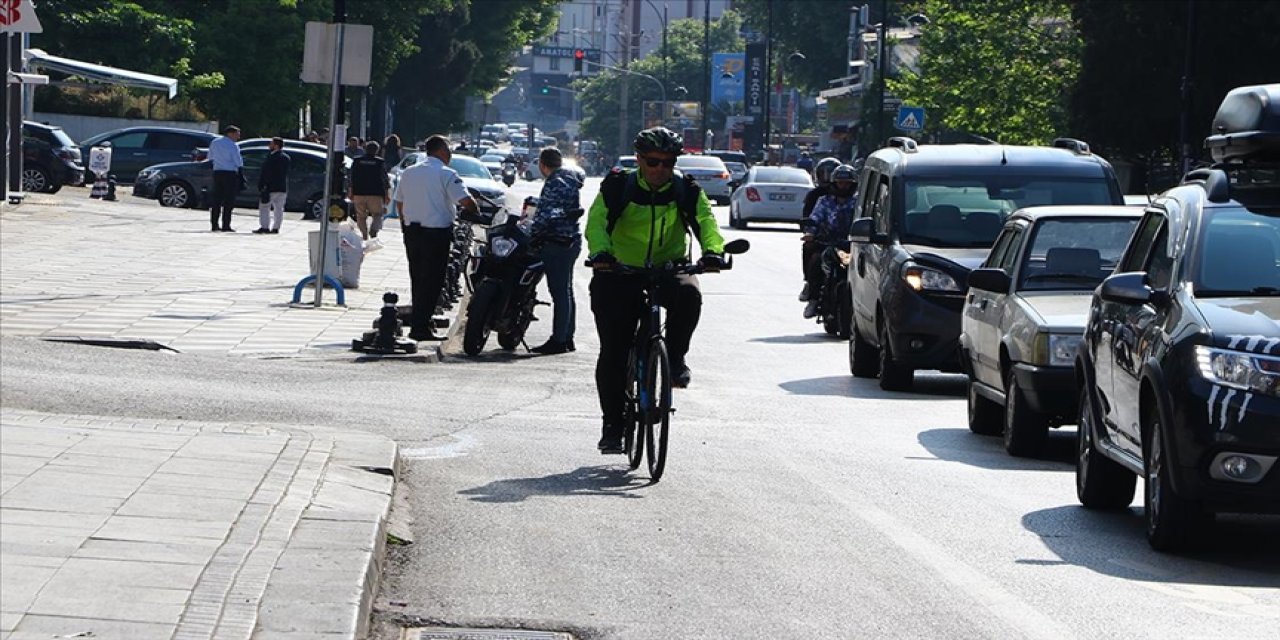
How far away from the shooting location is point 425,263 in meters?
19.2

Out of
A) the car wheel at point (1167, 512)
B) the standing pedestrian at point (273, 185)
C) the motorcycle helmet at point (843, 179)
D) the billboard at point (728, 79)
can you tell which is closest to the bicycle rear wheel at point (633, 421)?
the car wheel at point (1167, 512)

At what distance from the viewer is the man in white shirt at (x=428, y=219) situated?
1898 cm

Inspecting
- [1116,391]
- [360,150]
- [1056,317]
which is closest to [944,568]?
[1116,391]

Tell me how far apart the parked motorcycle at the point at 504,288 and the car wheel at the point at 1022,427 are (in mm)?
6814

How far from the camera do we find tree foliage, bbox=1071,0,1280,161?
48.2 m

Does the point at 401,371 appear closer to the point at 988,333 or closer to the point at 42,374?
the point at 42,374

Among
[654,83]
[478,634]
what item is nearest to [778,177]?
[478,634]

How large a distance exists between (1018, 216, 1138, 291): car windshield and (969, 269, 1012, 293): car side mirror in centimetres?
98

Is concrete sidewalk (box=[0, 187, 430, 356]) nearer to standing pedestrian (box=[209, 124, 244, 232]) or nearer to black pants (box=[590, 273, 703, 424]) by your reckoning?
standing pedestrian (box=[209, 124, 244, 232])

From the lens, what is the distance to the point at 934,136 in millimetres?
73312

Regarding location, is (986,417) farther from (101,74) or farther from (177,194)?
(101,74)

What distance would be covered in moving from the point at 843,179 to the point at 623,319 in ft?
36.9

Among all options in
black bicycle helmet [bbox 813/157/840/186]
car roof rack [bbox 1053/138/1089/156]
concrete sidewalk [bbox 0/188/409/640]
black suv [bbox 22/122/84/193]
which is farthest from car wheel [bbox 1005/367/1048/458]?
black suv [bbox 22/122/84/193]

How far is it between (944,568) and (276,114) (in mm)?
53971
